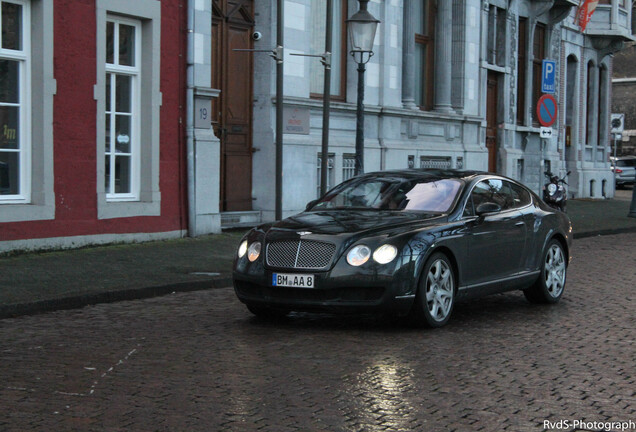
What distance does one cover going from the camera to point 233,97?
787 inches

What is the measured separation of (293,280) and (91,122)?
7807 millimetres

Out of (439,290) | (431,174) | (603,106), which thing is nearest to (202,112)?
(431,174)

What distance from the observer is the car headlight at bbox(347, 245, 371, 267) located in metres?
9.10

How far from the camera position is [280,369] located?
7582mm

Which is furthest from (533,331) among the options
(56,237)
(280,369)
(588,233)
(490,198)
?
(588,233)

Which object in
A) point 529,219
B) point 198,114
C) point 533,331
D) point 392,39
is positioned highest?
point 392,39

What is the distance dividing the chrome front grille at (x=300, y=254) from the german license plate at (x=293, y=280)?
86 millimetres

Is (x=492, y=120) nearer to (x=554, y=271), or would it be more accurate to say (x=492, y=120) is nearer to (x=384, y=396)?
(x=554, y=271)

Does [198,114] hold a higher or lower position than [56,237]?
higher

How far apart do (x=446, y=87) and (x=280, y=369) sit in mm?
20825

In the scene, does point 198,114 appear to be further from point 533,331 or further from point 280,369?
point 280,369

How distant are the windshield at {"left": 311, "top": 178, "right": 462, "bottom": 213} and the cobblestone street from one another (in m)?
1.15

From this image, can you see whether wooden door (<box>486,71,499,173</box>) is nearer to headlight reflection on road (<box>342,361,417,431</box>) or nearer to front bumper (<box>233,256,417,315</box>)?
front bumper (<box>233,256,417,315</box>)

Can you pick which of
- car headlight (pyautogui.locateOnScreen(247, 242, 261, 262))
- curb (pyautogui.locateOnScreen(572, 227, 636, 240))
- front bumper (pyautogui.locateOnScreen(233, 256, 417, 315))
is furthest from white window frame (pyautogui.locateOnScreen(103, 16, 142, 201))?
curb (pyautogui.locateOnScreen(572, 227, 636, 240))
